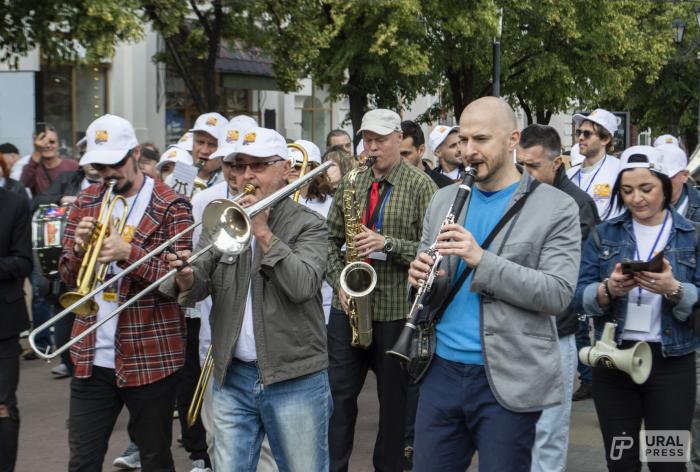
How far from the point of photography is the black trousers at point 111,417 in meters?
5.07

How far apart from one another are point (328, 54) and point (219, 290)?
16.6m

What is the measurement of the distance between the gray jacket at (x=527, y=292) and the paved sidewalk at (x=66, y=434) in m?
3.08

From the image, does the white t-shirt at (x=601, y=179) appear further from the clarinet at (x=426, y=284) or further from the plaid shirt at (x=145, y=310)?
the clarinet at (x=426, y=284)

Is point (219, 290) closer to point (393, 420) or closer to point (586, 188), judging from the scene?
point (393, 420)

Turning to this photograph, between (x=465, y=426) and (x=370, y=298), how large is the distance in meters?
2.11

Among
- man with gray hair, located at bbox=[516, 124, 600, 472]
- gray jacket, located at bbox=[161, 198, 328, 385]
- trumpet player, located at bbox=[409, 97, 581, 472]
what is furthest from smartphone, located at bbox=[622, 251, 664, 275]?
gray jacket, located at bbox=[161, 198, 328, 385]

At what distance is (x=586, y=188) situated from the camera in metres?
9.66

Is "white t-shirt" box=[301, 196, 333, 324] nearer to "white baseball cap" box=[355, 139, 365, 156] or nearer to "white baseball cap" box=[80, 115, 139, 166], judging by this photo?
"white baseball cap" box=[355, 139, 365, 156]

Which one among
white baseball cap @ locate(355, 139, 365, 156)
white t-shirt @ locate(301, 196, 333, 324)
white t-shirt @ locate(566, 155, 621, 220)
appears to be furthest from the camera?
white t-shirt @ locate(566, 155, 621, 220)

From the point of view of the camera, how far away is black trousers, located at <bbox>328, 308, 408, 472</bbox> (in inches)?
247

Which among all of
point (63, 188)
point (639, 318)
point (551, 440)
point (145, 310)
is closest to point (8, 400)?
point (145, 310)

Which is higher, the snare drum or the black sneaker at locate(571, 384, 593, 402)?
the snare drum

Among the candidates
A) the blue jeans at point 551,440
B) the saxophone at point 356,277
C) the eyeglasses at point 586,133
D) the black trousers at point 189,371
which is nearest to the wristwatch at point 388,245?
the saxophone at point 356,277

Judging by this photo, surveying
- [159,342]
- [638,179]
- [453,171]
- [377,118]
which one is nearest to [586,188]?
[453,171]
